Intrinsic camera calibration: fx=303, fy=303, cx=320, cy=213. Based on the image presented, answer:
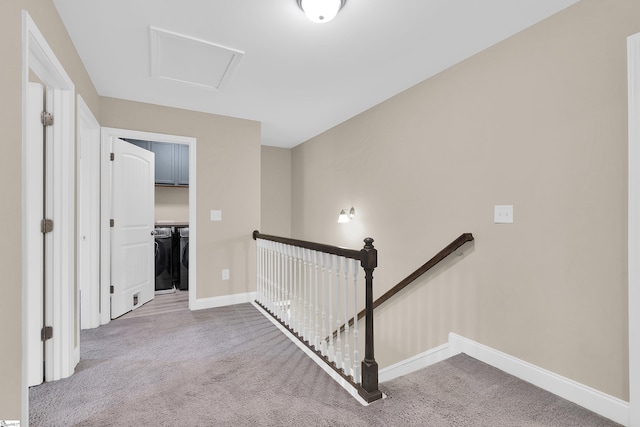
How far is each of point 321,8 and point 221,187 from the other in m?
2.37

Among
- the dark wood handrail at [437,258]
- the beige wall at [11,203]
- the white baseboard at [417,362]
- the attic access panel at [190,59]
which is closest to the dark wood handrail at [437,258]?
the dark wood handrail at [437,258]

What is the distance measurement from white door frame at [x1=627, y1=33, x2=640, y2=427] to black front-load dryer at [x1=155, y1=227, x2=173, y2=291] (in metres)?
4.84

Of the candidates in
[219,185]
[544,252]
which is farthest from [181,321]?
[544,252]

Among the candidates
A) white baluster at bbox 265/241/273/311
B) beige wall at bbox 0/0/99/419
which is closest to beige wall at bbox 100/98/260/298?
white baluster at bbox 265/241/273/311

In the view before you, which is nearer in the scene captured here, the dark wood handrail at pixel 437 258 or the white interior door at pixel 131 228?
the dark wood handrail at pixel 437 258

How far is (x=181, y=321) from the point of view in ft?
9.95

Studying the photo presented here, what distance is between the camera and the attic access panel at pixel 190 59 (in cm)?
212

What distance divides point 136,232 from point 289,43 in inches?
107

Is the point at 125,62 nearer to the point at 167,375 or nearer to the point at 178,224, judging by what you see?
the point at 167,375

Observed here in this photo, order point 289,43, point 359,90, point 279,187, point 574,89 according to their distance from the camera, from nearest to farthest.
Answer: point 574,89
point 289,43
point 359,90
point 279,187

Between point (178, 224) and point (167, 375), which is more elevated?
point (178, 224)

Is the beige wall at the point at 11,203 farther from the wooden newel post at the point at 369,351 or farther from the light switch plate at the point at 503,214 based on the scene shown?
the light switch plate at the point at 503,214

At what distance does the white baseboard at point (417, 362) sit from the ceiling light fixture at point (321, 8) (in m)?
2.49

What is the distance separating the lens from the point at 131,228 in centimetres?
339
